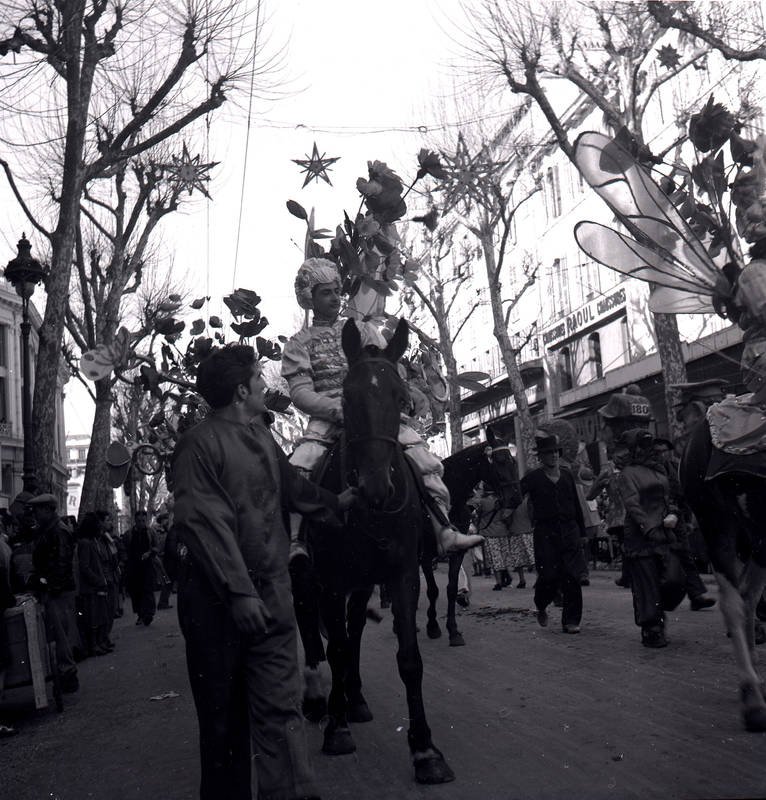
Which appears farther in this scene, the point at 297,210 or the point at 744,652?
the point at 297,210

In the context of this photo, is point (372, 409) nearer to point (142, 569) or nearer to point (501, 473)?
point (501, 473)

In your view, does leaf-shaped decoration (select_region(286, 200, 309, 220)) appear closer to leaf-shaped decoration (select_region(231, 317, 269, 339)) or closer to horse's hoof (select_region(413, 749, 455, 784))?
leaf-shaped decoration (select_region(231, 317, 269, 339))

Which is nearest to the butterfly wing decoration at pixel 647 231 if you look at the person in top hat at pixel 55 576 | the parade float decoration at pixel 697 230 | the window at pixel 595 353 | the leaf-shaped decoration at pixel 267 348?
the parade float decoration at pixel 697 230

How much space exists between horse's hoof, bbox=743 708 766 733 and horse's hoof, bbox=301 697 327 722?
2.89 m

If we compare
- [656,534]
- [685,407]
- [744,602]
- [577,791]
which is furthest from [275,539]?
[685,407]

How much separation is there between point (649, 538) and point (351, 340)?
4565 millimetres

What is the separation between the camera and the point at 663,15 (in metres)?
16.2

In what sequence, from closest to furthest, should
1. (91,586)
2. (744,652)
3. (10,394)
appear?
(744,652), (91,586), (10,394)

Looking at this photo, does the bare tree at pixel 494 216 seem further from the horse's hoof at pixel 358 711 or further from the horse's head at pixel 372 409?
the horse's head at pixel 372 409

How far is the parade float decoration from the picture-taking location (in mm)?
5586

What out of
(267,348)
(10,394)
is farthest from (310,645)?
(10,394)

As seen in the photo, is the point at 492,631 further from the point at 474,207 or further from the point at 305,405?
the point at 474,207

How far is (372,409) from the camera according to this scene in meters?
5.19

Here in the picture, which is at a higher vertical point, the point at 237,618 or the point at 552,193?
the point at 552,193
